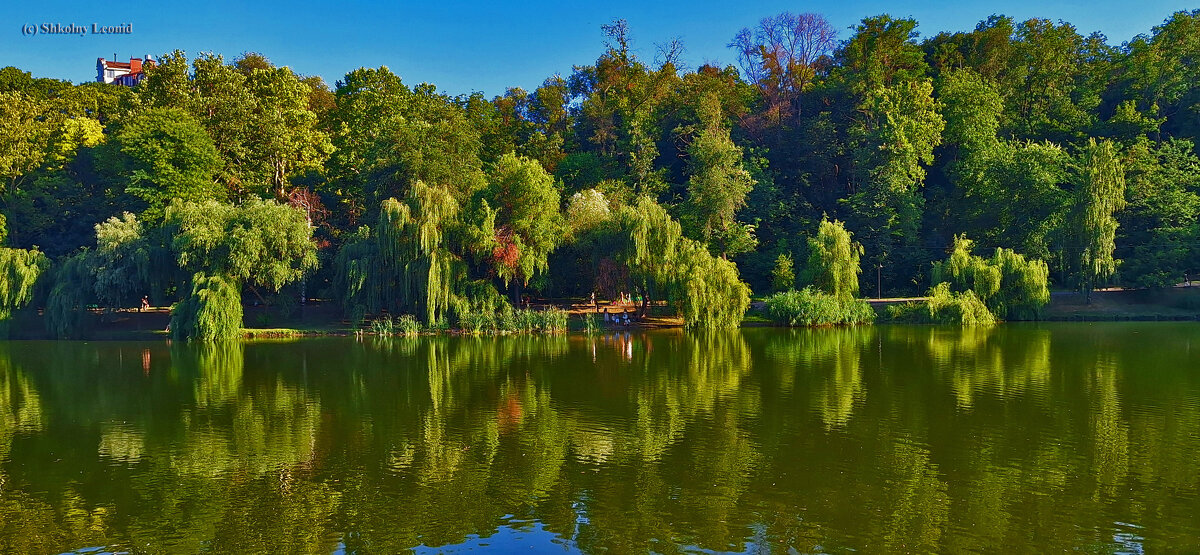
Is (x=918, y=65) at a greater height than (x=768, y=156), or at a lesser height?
greater

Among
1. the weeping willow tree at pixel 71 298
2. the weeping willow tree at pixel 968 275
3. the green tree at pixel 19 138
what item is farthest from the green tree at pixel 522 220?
the green tree at pixel 19 138

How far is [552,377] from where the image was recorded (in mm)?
29484

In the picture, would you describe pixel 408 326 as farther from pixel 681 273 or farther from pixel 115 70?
pixel 115 70

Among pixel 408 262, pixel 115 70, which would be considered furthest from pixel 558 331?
pixel 115 70

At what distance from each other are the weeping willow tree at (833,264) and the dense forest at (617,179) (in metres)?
0.35

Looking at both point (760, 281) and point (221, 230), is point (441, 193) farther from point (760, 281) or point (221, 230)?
point (760, 281)

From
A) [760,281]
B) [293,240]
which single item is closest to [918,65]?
[760,281]

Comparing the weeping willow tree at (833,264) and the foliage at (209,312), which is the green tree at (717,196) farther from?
the foliage at (209,312)

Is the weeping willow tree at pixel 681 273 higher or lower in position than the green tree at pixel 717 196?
lower

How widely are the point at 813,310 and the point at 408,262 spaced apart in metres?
24.0

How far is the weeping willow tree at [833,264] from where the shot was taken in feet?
178

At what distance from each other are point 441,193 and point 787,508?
39.2m

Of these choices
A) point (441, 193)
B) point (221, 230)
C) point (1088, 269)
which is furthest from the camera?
point (1088, 269)

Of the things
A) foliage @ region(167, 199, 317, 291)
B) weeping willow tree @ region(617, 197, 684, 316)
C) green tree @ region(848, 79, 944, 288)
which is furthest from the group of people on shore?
green tree @ region(848, 79, 944, 288)
